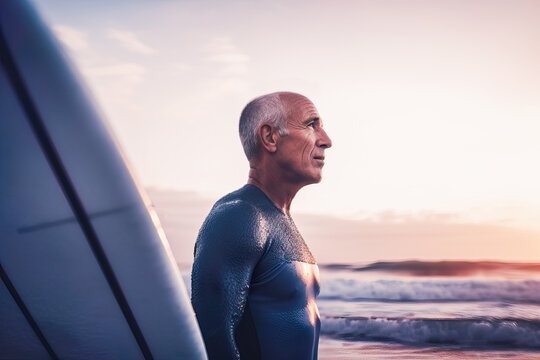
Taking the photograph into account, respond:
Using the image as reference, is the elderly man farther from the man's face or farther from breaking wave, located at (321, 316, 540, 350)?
breaking wave, located at (321, 316, 540, 350)

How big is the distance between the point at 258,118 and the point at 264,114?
17mm

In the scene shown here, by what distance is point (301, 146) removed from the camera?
993 millimetres

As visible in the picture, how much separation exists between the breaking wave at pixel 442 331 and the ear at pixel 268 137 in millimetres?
2010

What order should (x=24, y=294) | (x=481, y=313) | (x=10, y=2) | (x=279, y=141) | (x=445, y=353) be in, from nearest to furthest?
(x=10, y=2) < (x=24, y=294) < (x=279, y=141) < (x=445, y=353) < (x=481, y=313)

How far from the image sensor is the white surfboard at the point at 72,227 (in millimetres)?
340

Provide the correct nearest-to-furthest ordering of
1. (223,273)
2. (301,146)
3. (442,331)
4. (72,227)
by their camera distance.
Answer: (72,227) < (223,273) < (301,146) < (442,331)

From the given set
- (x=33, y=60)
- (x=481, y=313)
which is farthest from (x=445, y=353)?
(x=33, y=60)

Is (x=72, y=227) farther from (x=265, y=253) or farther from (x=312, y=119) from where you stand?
(x=312, y=119)

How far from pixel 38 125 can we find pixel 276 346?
601 mm

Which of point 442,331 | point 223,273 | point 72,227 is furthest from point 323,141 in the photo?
point 442,331

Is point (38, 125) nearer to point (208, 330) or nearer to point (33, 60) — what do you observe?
point (33, 60)

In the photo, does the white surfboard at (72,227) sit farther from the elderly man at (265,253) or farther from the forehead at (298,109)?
the forehead at (298,109)

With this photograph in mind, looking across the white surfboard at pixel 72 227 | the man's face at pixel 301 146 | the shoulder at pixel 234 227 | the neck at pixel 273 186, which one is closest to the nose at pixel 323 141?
the man's face at pixel 301 146

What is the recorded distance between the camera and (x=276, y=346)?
81cm
